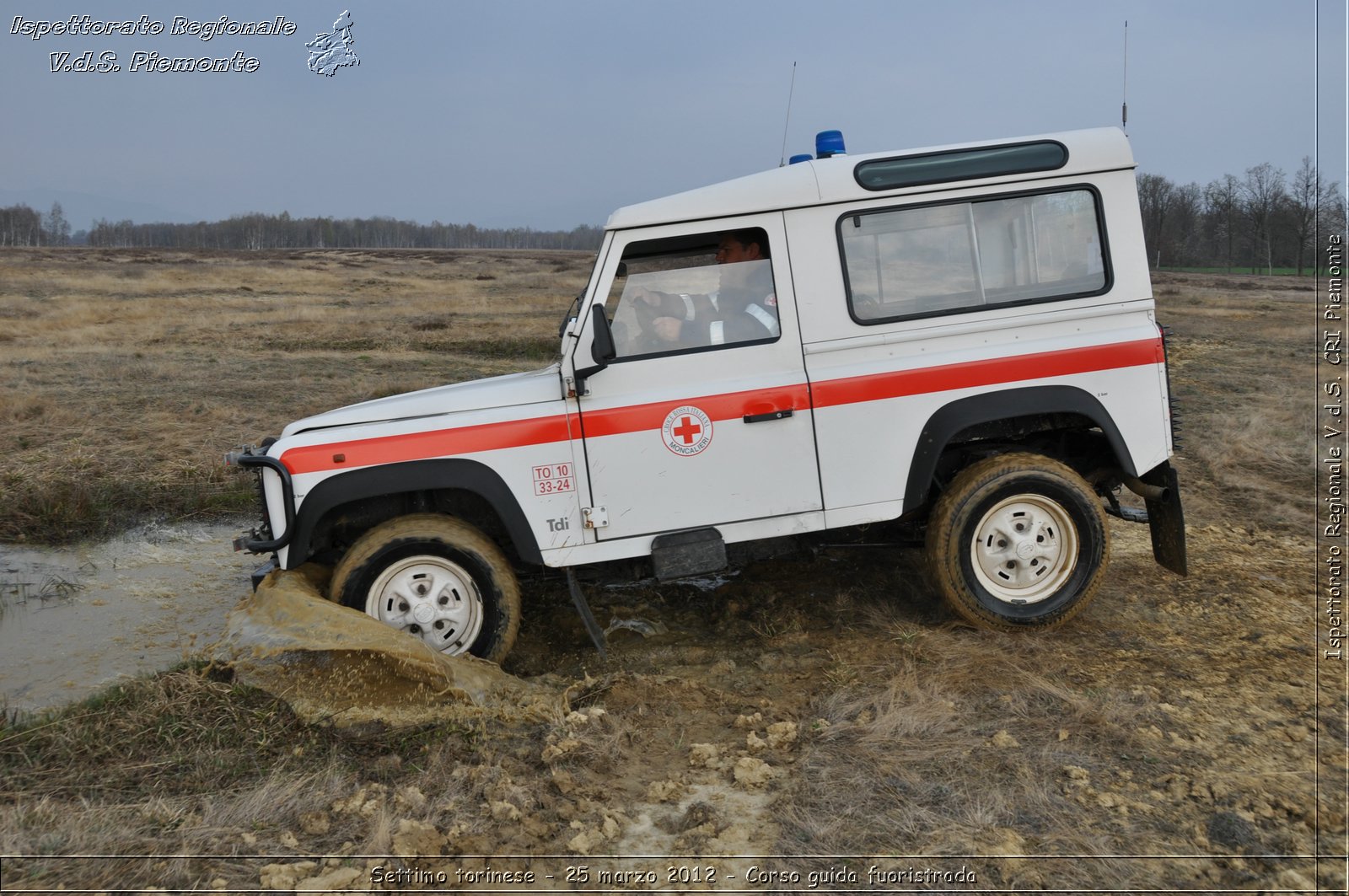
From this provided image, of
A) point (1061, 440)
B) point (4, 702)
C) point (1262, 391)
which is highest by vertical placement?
point (1061, 440)

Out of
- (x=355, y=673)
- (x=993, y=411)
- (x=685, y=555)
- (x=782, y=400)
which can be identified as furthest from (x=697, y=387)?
(x=355, y=673)

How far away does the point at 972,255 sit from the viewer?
516 centimetres

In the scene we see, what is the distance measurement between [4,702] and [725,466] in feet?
12.8

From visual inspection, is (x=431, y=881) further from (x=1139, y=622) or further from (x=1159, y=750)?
(x=1139, y=622)

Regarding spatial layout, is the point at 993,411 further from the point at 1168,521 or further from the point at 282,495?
the point at 282,495

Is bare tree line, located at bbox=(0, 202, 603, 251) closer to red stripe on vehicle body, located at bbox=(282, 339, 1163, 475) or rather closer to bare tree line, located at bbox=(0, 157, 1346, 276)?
bare tree line, located at bbox=(0, 157, 1346, 276)

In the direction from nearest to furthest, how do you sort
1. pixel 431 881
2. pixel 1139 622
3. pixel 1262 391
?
pixel 431 881, pixel 1139 622, pixel 1262 391

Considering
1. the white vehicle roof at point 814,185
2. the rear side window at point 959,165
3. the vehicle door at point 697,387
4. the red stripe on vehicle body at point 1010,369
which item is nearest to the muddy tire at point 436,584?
the vehicle door at point 697,387

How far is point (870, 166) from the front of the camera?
16.7ft

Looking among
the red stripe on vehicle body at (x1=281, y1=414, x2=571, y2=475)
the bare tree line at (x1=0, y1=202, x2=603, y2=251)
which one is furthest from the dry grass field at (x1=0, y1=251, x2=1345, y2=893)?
the bare tree line at (x1=0, y1=202, x2=603, y2=251)

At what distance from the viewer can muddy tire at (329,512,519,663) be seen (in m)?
4.92

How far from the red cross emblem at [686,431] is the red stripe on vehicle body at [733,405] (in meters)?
0.04

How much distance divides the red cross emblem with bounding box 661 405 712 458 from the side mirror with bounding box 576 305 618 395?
0.44 m

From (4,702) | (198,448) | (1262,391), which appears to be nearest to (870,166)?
(4,702)
